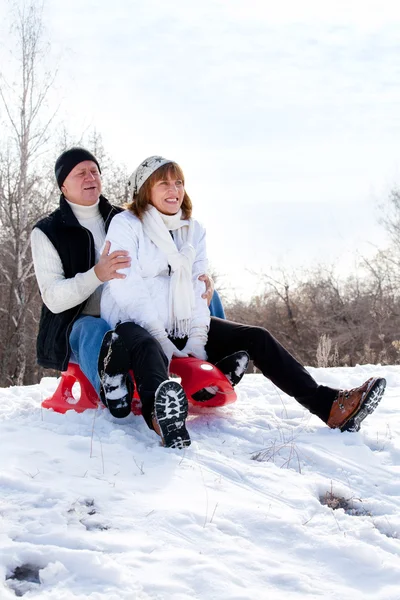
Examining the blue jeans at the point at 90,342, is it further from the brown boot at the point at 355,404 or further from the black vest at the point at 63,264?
the brown boot at the point at 355,404

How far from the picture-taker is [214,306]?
166 inches

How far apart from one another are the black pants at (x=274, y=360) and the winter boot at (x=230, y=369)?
7 centimetres

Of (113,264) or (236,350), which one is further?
(236,350)

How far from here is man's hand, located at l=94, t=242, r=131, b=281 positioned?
343 centimetres

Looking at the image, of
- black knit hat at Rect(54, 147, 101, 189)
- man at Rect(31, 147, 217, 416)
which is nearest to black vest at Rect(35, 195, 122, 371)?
man at Rect(31, 147, 217, 416)

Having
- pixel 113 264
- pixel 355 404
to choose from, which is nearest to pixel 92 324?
pixel 113 264

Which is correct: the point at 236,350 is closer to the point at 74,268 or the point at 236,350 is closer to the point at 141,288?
the point at 141,288

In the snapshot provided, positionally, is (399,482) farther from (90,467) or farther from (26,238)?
(26,238)

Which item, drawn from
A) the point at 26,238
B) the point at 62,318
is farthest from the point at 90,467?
the point at 26,238

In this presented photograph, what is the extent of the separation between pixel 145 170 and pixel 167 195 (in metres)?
0.20

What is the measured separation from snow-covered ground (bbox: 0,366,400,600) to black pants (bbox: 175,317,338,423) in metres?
0.19

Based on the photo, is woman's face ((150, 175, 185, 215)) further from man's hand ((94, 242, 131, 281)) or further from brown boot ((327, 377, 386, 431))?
brown boot ((327, 377, 386, 431))

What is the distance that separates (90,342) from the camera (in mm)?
3561

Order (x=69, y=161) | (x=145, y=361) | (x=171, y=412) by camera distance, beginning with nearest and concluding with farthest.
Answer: (x=171, y=412) < (x=145, y=361) < (x=69, y=161)
